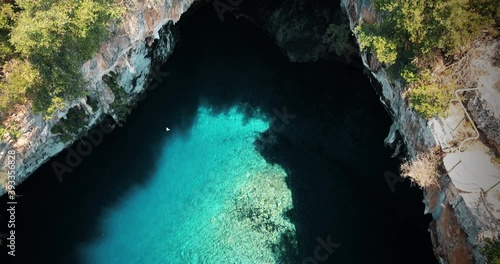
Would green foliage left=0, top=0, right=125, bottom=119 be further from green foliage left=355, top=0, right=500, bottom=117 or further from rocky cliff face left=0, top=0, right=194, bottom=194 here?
green foliage left=355, top=0, right=500, bottom=117

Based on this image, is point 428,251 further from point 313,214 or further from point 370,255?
point 313,214

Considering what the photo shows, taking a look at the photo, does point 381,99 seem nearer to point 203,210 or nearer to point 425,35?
point 425,35

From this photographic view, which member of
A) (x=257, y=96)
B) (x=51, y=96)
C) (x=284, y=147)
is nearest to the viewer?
(x=51, y=96)

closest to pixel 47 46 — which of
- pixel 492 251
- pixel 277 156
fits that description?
pixel 277 156

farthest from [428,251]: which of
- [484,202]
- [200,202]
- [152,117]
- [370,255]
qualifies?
[152,117]

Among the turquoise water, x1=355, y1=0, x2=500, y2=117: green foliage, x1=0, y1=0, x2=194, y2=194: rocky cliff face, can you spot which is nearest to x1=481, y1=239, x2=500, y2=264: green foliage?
x1=355, y1=0, x2=500, y2=117: green foliage

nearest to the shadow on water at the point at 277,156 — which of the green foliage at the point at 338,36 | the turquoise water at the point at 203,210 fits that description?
the turquoise water at the point at 203,210
